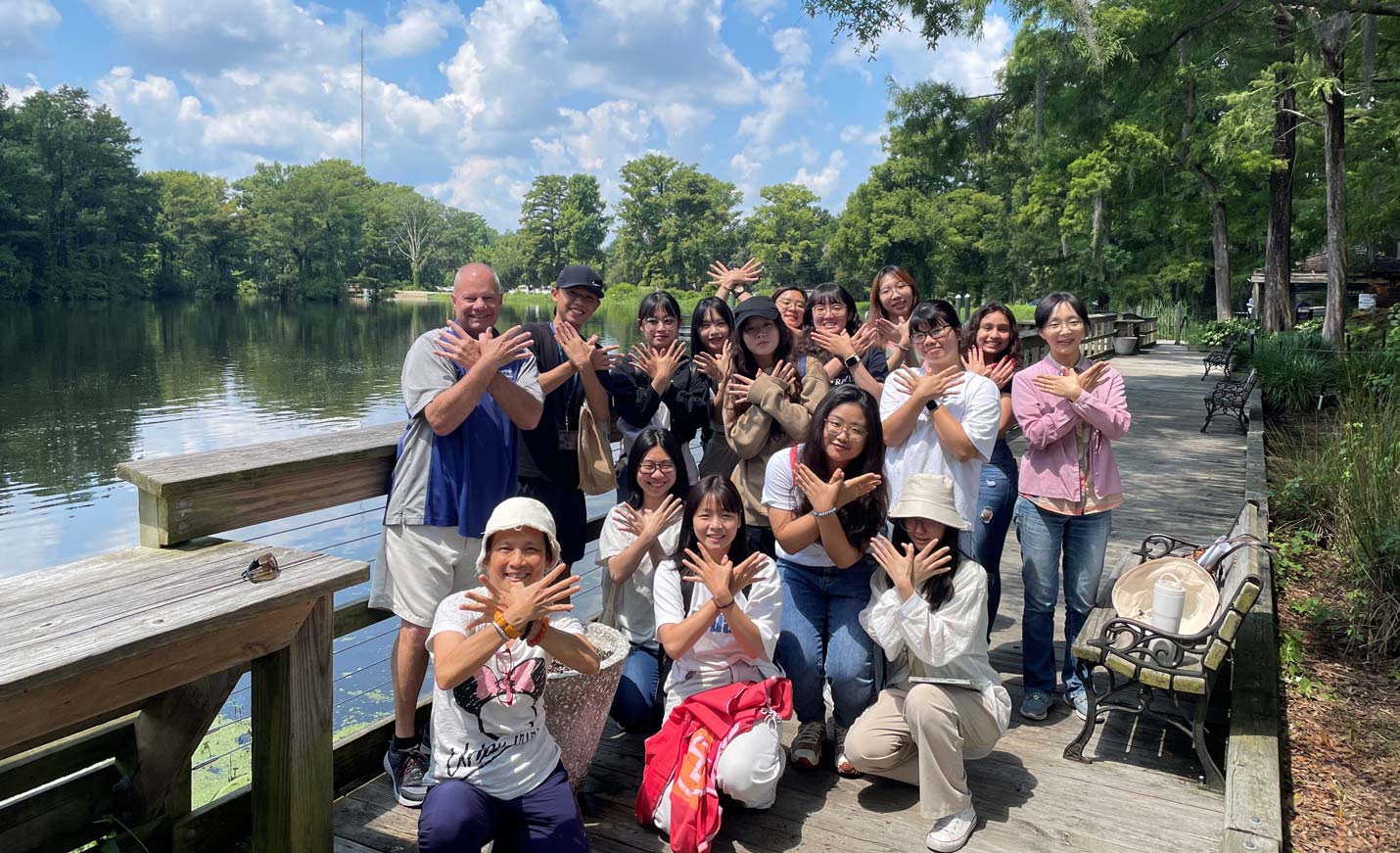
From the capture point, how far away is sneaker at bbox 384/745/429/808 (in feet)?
10.6

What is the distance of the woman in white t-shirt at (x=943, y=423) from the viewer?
3826mm

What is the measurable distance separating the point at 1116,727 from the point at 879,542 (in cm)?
155

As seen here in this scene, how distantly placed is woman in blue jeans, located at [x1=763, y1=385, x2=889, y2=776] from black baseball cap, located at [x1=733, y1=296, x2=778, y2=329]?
66 centimetres

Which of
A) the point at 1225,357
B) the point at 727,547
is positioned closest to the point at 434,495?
the point at 727,547

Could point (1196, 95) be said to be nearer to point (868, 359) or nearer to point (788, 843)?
point (868, 359)

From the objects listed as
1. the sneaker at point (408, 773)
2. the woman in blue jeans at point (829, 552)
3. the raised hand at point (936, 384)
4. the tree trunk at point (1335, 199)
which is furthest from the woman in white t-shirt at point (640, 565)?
the tree trunk at point (1335, 199)

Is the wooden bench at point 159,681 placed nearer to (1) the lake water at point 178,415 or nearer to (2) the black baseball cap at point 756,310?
(1) the lake water at point 178,415

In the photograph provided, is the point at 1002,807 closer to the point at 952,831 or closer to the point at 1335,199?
the point at 952,831

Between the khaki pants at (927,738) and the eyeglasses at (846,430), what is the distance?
929mm

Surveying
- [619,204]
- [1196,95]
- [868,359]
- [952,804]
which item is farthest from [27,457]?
[619,204]

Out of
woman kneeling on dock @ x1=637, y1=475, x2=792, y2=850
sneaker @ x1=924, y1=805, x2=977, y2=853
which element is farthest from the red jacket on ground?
sneaker @ x1=924, y1=805, x2=977, y2=853

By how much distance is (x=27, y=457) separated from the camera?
18.3 meters

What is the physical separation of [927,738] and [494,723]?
1.48 m

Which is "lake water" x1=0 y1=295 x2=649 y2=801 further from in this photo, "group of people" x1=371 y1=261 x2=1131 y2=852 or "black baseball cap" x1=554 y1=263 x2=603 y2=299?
"black baseball cap" x1=554 y1=263 x2=603 y2=299
